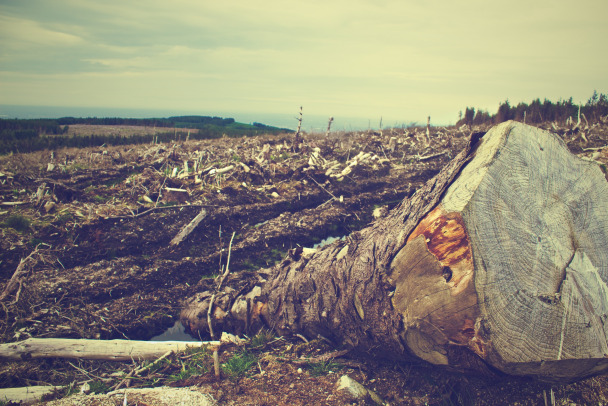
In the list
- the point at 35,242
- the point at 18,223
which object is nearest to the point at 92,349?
the point at 35,242

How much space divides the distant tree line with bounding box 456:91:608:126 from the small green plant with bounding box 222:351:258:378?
19232mm

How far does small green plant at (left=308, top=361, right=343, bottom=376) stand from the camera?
3580 millimetres

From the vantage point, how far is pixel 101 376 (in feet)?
13.6

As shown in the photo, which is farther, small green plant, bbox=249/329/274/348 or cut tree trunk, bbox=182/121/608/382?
small green plant, bbox=249/329/274/348

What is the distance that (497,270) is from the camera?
254 cm

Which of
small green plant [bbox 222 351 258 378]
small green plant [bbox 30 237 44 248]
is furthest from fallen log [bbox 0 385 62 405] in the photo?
small green plant [bbox 30 237 44 248]

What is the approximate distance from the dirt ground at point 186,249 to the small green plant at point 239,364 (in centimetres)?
4

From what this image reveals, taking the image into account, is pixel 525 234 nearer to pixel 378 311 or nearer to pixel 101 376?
pixel 378 311

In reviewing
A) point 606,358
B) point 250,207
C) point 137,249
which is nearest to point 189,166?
point 250,207

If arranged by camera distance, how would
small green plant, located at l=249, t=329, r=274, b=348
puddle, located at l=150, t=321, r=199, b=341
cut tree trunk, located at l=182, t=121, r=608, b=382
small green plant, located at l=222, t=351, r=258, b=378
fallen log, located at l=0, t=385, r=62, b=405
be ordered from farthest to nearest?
puddle, located at l=150, t=321, r=199, b=341
small green plant, located at l=249, t=329, r=274, b=348
small green plant, located at l=222, t=351, r=258, b=378
fallen log, located at l=0, t=385, r=62, b=405
cut tree trunk, located at l=182, t=121, r=608, b=382

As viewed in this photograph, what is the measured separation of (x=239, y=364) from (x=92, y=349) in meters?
2.28

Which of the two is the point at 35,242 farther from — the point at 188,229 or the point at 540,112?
the point at 540,112

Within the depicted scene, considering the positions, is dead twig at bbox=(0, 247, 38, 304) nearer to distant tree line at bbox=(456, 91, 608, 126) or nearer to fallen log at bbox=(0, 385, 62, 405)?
fallen log at bbox=(0, 385, 62, 405)

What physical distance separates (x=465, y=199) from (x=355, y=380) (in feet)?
7.32
